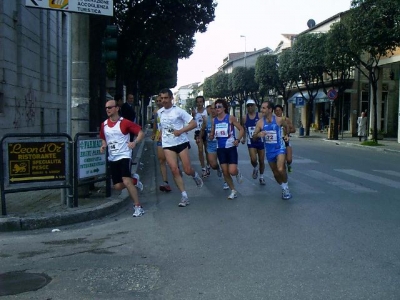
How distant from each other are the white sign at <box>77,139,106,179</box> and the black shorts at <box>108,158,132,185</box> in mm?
587

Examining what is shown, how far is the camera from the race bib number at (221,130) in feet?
29.3

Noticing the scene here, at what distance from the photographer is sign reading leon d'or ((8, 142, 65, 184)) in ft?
22.8

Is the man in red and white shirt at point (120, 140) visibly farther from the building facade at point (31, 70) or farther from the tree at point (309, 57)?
the tree at point (309, 57)

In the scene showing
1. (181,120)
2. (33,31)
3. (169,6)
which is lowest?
(181,120)

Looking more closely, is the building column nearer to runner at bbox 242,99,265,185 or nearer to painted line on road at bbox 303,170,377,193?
runner at bbox 242,99,265,185

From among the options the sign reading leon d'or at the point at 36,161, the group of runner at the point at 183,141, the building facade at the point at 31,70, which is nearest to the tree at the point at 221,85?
the building facade at the point at 31,70

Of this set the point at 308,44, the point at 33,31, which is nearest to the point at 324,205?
the point at 33,31

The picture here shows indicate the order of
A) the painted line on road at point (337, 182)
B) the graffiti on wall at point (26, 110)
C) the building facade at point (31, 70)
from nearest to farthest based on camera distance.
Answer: the painted line on road at point (337, 182) → the building facade at point (31, 70) → the graffiti on wall at point (26, 110)

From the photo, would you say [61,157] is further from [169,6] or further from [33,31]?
[169,6]

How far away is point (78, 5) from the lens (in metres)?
7.61

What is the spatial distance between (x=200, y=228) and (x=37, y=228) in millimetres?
2354

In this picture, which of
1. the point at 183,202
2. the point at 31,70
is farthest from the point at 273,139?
the point at 31,70

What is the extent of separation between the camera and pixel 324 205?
827cm

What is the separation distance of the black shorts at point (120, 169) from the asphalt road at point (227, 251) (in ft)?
2.17
